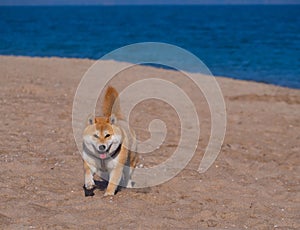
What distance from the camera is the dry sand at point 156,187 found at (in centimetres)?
554

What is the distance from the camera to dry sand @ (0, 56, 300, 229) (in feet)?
18.2

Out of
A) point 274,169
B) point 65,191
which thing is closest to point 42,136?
point 65,191

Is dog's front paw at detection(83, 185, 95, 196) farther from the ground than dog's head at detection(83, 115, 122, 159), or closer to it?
closer to it

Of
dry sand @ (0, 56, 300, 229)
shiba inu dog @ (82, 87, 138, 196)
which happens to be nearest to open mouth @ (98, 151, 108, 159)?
shiba inu dog @ (82, 87, 138, 196)

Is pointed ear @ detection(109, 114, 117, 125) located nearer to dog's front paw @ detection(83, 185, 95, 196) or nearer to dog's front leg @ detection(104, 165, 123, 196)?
dog's front leg @ detection(104, 165, 123, 196)

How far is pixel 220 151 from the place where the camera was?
903 centimetres

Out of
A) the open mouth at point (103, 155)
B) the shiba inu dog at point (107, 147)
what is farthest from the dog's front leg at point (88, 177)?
the open mouth at point (103, 155)

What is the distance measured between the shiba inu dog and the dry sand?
0.26 m

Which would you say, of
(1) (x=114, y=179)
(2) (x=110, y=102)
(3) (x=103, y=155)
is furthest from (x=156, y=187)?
(2) (x=110, y=102)

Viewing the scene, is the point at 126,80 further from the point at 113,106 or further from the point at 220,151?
the point at 113,106

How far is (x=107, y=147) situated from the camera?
578 centimetres

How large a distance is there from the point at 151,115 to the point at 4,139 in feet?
13.0

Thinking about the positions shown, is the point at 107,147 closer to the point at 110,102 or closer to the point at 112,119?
the point at 112,119

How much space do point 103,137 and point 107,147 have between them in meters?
0.12
